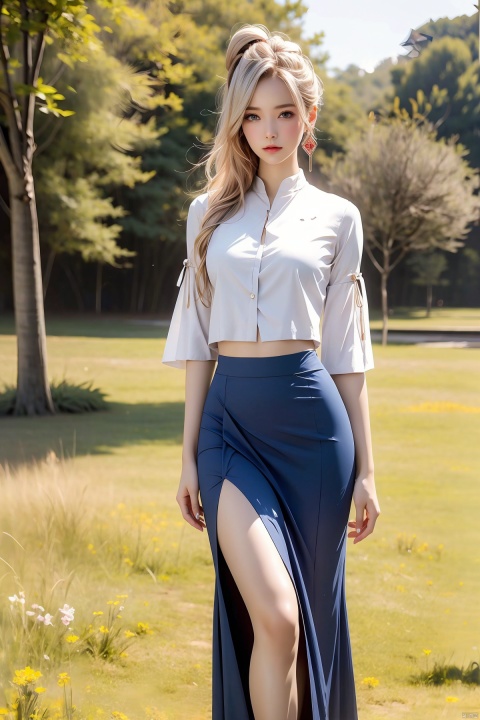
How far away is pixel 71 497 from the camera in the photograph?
3.46 m

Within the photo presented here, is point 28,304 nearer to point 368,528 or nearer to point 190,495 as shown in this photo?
point 190,495

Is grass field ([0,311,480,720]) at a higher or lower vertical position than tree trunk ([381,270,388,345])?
lower

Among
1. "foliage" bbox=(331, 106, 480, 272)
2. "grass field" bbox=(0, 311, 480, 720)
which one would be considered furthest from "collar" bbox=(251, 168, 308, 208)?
"foliage" bbox=(331, 106, 480, 272)

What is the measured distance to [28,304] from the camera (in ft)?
11.9

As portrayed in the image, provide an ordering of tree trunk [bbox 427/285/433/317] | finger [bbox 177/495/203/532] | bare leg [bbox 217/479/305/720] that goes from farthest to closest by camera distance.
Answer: tree trunk [bbox 427/285/433/317]
finger [bbox 177/495/203/532]
bare leg [bbox 217/479/305/720]

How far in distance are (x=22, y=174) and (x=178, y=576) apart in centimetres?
162

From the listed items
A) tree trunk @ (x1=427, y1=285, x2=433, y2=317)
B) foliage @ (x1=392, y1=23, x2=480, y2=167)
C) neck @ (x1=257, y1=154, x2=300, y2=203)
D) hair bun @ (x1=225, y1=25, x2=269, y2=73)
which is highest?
foliage @ (x1=392, y1=23, x2=480, y2=167)

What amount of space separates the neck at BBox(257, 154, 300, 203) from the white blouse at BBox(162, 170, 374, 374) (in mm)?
20

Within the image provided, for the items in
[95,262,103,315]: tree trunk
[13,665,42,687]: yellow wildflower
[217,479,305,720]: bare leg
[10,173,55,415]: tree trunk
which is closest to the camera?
[217,479,305,720]: bare leg

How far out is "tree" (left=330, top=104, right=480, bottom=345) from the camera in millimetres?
4105

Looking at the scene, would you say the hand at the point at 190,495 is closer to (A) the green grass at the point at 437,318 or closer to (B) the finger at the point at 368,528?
(B) the finger at the point at 368,528

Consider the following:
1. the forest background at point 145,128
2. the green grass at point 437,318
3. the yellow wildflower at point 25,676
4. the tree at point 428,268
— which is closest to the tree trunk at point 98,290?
the forest background at point 145,128

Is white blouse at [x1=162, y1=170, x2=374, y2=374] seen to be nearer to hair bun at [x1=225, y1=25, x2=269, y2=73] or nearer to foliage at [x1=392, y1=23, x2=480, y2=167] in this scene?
hair bun at [x1=225, y1=25, x2=269, y2=73]

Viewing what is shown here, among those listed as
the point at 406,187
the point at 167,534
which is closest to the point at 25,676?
the point at 167,534
